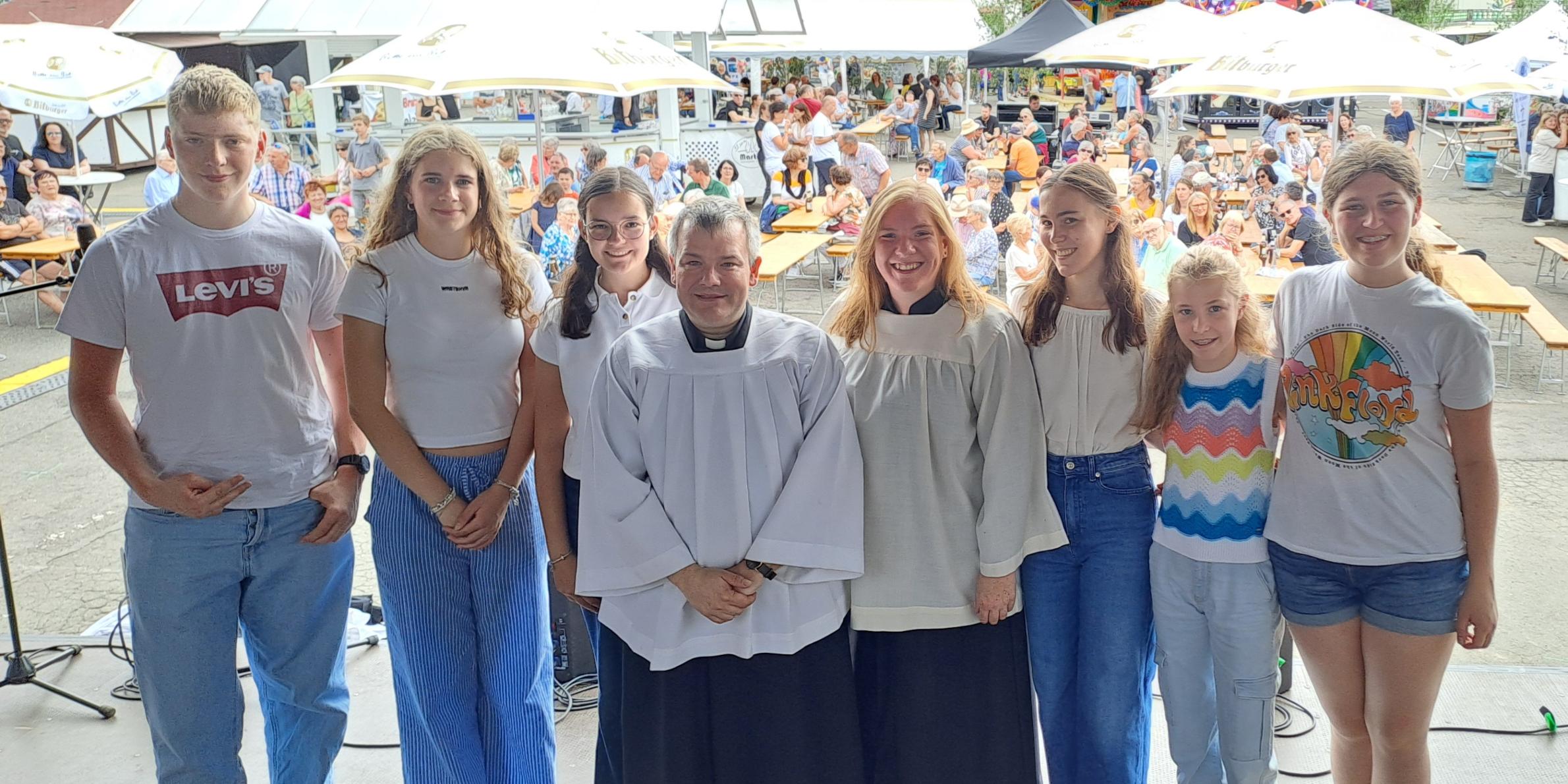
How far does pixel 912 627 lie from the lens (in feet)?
9.25

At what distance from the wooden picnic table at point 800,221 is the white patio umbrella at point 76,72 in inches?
225

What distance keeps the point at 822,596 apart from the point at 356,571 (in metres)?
3.55

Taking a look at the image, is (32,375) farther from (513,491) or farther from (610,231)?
(610,231)

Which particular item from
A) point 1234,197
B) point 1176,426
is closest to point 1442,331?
point 1176,426

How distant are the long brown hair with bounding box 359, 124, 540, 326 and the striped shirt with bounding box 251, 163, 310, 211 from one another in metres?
11.1

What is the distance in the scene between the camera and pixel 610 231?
300 centimetres

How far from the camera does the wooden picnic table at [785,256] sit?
1048cm

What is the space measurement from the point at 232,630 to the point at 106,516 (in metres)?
4.26

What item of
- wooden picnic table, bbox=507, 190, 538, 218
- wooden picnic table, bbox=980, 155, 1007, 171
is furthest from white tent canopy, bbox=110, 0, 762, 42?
wooden picnic table, bbox=980, 155, 1007, 171

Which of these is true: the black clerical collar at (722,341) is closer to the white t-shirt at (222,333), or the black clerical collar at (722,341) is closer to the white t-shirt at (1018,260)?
the white t-shirt at (222,333)

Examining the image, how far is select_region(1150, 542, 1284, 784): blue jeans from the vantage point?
9.37 feet

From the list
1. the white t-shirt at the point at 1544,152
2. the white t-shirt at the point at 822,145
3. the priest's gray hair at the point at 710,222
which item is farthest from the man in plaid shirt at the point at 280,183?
the white t-shirt at the point at 1544,152

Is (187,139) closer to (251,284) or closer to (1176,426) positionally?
(251,284)

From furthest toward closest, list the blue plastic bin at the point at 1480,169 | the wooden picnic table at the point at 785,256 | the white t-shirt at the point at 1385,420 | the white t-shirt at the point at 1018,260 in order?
the blue plastic bin at the point at 1480,169 → the wooden picnic table at the point at 785,256 → the white t-shirt at the point at 1018,260 → the white t-shirt at the point at 1385,420
